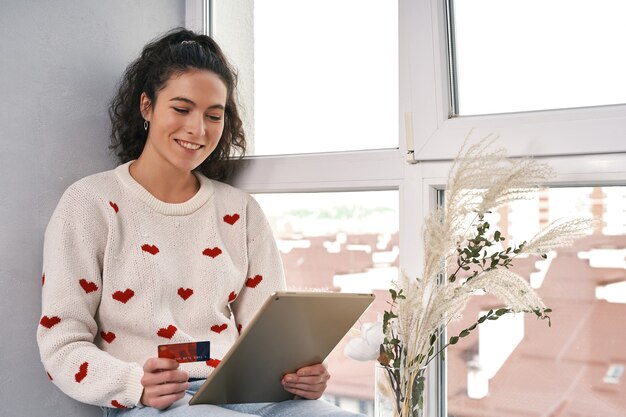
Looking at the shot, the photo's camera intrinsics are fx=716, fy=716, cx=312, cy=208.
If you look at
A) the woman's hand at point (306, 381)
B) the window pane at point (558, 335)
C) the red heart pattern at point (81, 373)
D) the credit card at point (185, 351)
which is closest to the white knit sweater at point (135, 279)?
the red heart pattern at point (81, 373)

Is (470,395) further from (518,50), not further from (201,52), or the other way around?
(201,52)

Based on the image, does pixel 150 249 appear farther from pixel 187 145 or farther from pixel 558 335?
pixel 558 335

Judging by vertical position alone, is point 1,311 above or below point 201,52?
below

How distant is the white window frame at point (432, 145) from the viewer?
1576 mm

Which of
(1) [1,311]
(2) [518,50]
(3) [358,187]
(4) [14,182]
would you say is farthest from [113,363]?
(2) [518,50]

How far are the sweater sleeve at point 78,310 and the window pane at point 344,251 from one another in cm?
58

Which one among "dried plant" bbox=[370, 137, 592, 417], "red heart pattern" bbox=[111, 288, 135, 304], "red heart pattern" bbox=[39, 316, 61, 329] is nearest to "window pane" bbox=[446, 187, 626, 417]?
"dried plant" bbox=[370, 137, 592, 417]

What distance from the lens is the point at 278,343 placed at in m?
1.42

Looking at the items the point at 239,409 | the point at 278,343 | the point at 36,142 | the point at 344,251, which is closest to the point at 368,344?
the point at 278,343

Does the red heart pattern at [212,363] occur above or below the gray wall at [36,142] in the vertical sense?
below

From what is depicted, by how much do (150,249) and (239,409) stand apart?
1.43ft

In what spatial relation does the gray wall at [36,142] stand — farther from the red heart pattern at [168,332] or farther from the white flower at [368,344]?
the white flower at [368,344]

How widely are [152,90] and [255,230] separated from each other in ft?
1.47

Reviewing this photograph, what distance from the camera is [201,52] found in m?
1.83
